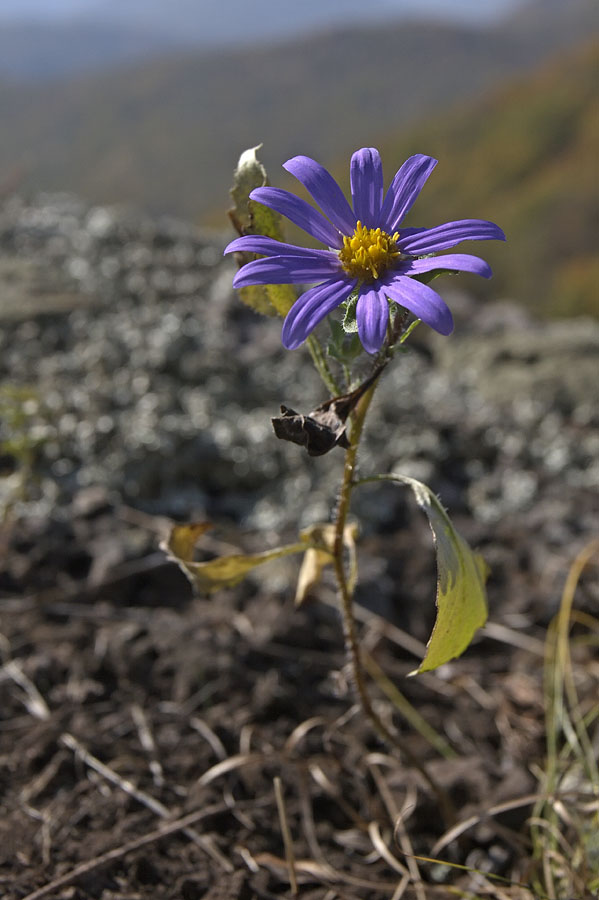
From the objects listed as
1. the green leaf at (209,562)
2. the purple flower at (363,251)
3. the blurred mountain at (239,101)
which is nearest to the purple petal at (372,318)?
the purple flower at (363,251)

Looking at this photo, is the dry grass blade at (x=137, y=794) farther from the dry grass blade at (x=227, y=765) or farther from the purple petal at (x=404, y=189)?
the purple petal at (x=404, y=189)

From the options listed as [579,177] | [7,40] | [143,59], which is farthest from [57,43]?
[579,177]

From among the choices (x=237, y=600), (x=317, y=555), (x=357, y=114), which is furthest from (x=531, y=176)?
(x=357, y=114)

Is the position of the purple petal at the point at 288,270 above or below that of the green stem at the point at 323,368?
above

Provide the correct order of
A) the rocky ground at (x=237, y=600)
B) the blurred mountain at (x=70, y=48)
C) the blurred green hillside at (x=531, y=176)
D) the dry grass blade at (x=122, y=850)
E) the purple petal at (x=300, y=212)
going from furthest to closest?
the blurred mountain at (x=70, y=48) → the blurred green hillside at (x=531, y=176) → the rocky ground at (x=237, y=600) → the dry grass blade at (x=122, y=850) → the purple petal at (x=300, y=212)

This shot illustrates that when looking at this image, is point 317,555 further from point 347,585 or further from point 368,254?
point 368,254

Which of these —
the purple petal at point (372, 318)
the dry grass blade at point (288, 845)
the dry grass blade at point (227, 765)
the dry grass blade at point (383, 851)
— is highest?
the purple petal at point (372, 318)

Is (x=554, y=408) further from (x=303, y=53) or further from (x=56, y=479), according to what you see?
(x=303, y=53)
